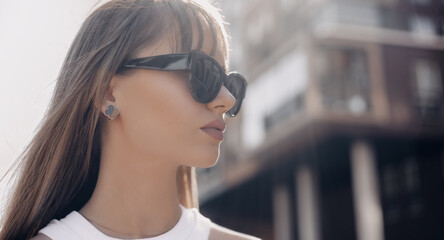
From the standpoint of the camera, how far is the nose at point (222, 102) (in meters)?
1.92

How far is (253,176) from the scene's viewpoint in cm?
2269

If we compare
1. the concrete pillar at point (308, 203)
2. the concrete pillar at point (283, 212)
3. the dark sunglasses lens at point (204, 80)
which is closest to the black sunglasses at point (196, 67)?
the dark sunglasses lens at point (204, 80)

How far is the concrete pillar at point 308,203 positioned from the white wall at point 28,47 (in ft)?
57.2

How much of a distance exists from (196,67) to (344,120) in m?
16.0

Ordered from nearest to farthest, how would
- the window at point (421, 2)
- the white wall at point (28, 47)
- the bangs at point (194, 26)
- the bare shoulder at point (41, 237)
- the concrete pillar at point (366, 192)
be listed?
the bare shoulder at point (41, 237) < the bangs at point (194, 26) < the white wall at point (28, 47) < the concrete pillar at point (366, 192) < the window at point (421, 2)

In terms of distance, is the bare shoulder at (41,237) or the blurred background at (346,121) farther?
the blurred background at (346,121)

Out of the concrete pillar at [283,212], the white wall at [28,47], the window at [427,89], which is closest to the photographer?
the white wall at [28,47]

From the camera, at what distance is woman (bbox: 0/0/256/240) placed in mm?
1905

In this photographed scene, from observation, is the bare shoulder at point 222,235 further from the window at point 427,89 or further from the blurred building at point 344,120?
the window at point 427,89

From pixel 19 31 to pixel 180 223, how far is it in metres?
1.64

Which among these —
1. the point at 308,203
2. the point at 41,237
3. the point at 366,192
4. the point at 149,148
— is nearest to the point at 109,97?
the point at 149,148

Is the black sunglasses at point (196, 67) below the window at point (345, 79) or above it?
below

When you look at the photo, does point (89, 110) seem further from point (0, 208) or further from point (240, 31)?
point (240, 31)

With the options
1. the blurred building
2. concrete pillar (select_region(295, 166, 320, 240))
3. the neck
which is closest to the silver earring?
the neck
